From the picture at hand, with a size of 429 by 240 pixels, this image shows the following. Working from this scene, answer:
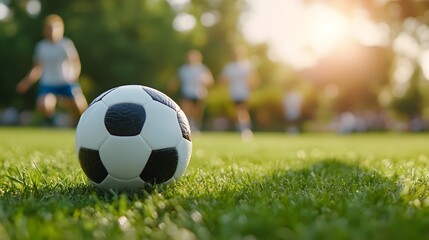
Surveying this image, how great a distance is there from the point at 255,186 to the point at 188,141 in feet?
1.94

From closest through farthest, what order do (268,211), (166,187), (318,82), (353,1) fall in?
(268,211)
(166,187)
(353,1)
(318,82)

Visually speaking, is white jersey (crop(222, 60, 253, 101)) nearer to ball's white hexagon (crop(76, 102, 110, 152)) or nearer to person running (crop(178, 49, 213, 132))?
person running (crop(178, 49, 213, 132))

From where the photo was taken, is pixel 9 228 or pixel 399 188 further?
pixel 399 188

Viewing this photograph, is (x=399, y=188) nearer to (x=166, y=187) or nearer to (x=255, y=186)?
(x=255, y=186)

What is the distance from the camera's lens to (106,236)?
2127mm

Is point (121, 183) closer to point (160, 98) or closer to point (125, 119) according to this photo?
point (125, 119)

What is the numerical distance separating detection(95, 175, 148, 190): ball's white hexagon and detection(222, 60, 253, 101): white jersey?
40.5ft

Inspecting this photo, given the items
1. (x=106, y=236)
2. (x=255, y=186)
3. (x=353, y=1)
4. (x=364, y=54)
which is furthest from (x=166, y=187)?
(x=364, y=54)

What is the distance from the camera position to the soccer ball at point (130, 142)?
331 centimetres

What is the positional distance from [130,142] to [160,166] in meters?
0.27

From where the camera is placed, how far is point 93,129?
341 cm

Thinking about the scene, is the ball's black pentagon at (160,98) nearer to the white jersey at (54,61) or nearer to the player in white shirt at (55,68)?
the player in white shirt at (55,68)

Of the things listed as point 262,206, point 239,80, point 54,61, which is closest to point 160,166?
point 262,206

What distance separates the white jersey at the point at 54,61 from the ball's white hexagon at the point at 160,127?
8.91 meters
